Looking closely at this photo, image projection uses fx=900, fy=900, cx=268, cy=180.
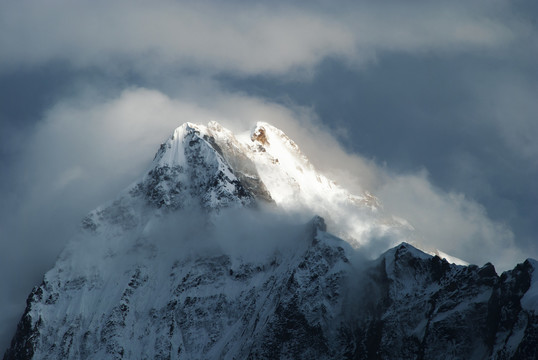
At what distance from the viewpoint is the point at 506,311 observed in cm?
19962

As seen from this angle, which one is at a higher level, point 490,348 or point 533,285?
point 533,285

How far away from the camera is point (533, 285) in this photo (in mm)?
198750

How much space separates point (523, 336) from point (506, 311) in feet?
38.8

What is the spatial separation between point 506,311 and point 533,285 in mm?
8255

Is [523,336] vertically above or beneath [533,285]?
beneath

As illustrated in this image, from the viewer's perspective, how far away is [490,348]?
199 m

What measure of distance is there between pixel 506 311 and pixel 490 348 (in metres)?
8.93

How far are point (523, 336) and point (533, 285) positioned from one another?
1496 cm

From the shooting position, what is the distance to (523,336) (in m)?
188

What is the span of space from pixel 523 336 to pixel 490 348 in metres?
12.6
